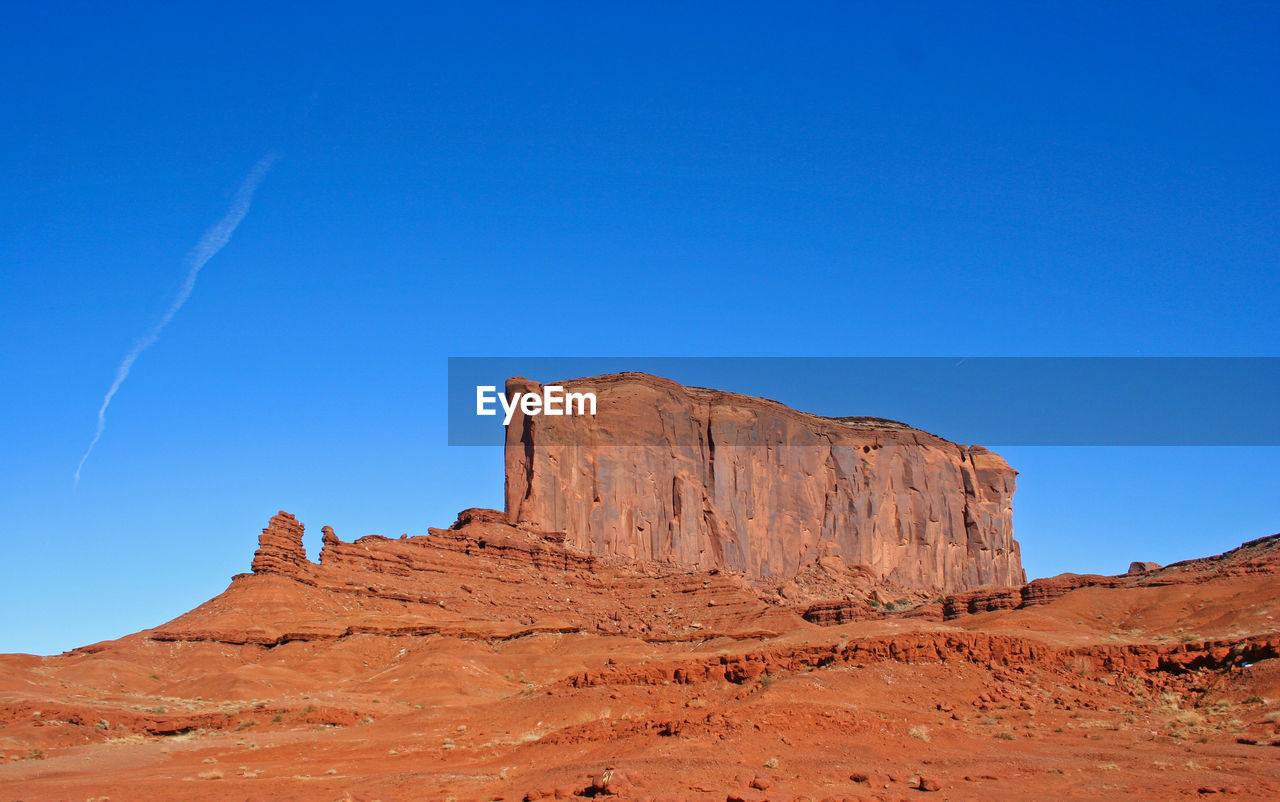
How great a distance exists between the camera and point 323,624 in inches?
1993

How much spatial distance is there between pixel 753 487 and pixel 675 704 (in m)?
76.1

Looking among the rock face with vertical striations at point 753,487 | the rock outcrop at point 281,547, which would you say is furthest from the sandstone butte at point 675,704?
the rock face with vertical striations at point 753,487

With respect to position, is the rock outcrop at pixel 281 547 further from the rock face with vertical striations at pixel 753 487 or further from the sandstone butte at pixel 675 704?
the rock face with vertical striations at pixel 753 487

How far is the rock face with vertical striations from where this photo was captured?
273 ft

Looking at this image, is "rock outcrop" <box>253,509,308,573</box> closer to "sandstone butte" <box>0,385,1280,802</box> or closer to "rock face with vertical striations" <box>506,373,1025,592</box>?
"sandstone butte" <box>0,385,1280,802</box>

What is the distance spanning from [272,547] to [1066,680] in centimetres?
4559

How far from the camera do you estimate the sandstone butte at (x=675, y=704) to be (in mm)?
14750

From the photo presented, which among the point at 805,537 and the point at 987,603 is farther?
the point at 805,537

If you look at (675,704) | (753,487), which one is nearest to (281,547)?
(675,704)

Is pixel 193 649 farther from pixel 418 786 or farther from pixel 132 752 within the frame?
pixel 418 786

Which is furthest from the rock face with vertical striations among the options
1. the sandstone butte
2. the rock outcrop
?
the sandstone butte

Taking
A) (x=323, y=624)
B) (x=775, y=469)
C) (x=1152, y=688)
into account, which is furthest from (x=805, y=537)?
(x=1152, y=688)

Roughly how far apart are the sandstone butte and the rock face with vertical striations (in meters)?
28.5

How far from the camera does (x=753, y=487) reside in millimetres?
95312
